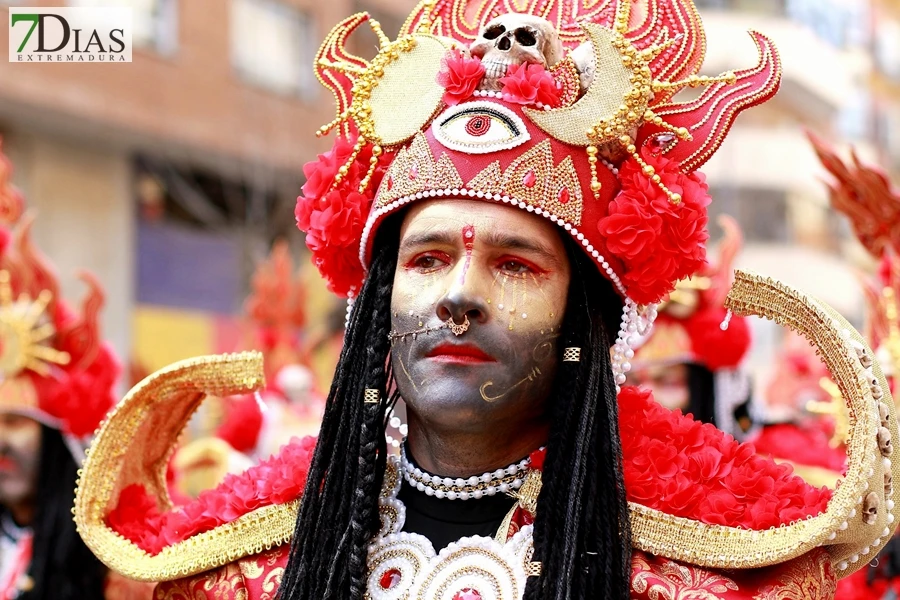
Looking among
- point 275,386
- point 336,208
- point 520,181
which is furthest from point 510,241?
point 275,386

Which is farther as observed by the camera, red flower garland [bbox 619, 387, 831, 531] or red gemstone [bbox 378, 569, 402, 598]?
red gemstone [bbox 378, 569, 402, 598]

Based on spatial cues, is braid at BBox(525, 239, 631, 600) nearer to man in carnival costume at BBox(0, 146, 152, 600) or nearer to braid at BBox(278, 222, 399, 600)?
braid at BBox(278, 222, 399, 600)

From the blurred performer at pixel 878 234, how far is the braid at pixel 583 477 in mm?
2410

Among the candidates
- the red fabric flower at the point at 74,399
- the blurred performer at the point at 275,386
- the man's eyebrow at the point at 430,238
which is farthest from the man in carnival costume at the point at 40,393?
the man's eyebrow at the point at 430,238

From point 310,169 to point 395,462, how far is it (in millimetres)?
758

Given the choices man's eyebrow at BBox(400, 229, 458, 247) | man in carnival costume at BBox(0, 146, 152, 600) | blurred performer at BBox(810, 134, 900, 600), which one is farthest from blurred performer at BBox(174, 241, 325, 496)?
man's eyebrow at BBox(400, 229, 458, 247)

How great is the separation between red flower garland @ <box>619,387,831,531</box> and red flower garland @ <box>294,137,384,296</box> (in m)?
0.80

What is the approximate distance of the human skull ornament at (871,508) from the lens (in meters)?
2.65

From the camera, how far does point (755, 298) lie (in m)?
2.86

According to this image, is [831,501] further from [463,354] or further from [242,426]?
[242,426]

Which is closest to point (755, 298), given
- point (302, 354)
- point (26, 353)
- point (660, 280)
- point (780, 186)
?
point (660, 280)

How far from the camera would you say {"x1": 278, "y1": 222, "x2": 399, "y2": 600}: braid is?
2836mm

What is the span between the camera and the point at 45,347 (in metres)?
5.21

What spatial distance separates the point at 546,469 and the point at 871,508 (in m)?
0.69
